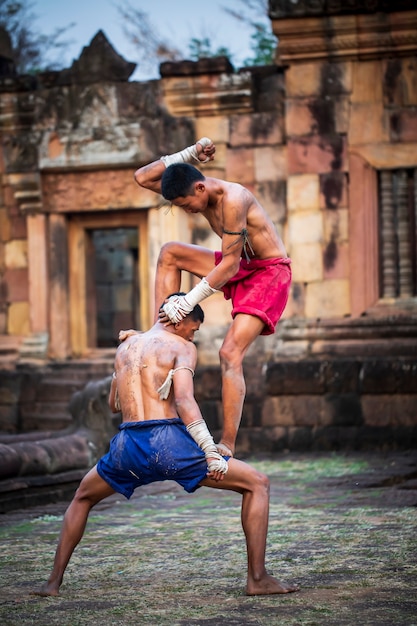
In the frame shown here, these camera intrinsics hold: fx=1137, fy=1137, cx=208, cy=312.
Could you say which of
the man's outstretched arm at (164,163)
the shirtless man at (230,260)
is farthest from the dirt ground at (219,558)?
the man's outstretched arm at (164,163)

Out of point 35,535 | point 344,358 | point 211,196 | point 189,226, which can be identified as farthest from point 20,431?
point 211,196

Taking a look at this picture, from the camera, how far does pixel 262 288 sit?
6.85 metres

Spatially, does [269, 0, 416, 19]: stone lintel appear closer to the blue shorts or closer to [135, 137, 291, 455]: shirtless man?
[135, 137, 291, 455]: shirtless man

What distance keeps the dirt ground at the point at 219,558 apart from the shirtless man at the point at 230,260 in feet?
2.58

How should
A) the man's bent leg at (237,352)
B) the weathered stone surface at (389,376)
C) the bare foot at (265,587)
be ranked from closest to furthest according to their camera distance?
the bare foot at (265,587) < the man's bent leg at (237,352) < the weathered stone surface at (389,376)

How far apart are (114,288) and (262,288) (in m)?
16.5

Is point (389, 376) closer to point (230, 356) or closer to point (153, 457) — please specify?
point (230, 356)

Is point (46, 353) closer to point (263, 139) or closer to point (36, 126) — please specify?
point (36, 126)

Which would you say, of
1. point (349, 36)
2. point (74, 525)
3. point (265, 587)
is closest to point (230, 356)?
point (74, 525)

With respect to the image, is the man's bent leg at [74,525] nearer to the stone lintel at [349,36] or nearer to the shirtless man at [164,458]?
the shirtless man at [164,458]

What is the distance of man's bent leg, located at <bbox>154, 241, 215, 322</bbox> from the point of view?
7117 mm

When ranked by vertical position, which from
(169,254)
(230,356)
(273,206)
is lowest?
(230,356)

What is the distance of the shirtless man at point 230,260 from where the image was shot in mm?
6281

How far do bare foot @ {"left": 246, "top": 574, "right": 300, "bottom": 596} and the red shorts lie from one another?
1960mm
